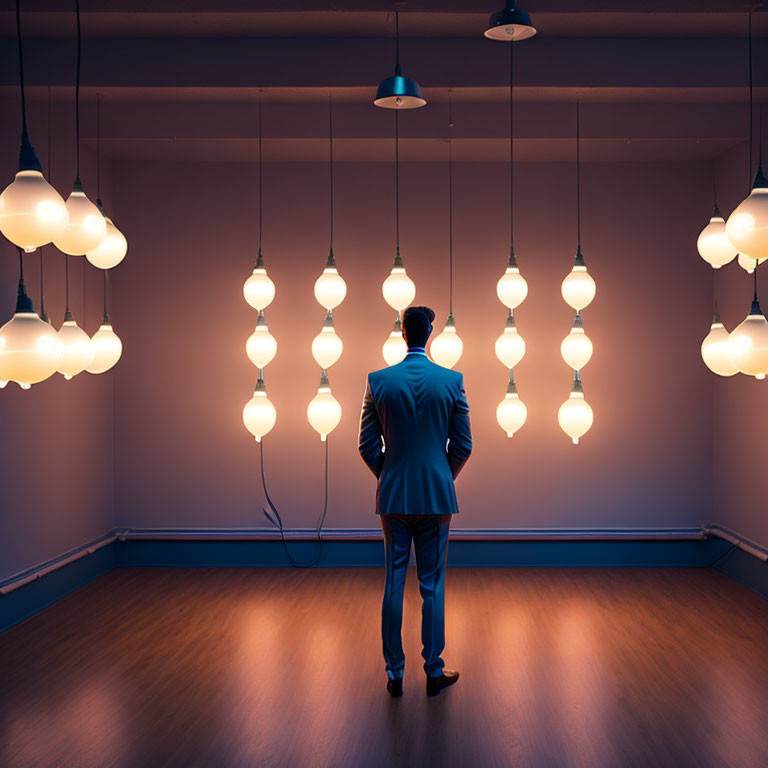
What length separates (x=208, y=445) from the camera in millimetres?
6055

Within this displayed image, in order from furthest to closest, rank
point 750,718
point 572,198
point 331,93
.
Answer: point 572,198 → point 331,93 → point 750,718

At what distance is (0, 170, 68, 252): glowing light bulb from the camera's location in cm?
227

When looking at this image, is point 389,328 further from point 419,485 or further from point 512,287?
point 419,485

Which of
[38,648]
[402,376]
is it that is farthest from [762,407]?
[38,648]

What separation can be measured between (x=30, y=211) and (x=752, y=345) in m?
3.05

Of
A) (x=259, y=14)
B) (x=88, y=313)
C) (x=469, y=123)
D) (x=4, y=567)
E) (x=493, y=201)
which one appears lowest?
(x=4, y=567)

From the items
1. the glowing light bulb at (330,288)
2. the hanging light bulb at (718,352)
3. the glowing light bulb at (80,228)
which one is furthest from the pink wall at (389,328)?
the glowing light bulb at (80,228)

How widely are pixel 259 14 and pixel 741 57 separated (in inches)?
118

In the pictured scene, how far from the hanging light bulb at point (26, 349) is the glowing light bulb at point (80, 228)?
12.7 inches

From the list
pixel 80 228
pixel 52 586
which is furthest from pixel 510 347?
pixel 52 586

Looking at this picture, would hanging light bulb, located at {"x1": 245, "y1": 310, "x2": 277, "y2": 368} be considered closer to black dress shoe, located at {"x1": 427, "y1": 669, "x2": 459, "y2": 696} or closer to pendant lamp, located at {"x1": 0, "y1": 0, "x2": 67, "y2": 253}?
black dress shoe, located at {"x1": 427, "y1": 669, "x2": 459, "y2": 696}

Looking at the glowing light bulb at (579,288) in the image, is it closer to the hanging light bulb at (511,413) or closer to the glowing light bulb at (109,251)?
the hanging light bulb at (511,413)

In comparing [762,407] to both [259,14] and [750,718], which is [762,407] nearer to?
[750,718]

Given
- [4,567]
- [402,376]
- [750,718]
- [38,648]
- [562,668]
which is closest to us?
[750,718]
